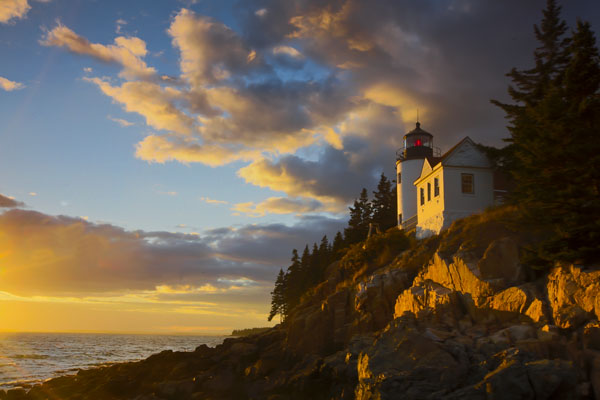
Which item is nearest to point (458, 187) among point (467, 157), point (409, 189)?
point (467, 157)

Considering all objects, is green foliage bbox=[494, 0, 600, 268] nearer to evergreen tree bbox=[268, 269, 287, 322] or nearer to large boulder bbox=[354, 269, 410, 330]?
large boulder bbox=[354, 269, 410, 330]

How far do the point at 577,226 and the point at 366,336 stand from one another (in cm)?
1135

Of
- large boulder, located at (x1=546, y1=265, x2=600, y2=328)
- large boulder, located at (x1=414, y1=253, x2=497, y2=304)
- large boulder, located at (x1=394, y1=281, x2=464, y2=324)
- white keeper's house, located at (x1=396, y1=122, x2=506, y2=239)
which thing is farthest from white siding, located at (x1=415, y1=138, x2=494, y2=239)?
large boulder, located at (x1=546, y1=265, x2=600, y2=328)

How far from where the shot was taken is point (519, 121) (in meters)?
25.7

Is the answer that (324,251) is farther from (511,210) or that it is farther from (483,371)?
(483,371)

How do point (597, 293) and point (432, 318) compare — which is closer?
point (597, 293)

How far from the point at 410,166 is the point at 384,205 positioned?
15.0 m

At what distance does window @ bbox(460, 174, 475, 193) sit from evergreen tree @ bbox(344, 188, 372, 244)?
22.4 m

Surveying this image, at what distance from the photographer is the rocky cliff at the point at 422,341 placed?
15.7 metres

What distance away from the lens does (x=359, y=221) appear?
190 ft

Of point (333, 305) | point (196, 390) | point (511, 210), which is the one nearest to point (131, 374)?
point (196, 390)

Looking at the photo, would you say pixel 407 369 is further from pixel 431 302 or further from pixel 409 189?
pixel 409 189

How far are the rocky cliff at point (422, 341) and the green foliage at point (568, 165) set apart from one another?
117 cm

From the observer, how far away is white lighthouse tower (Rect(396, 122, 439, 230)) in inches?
1625
